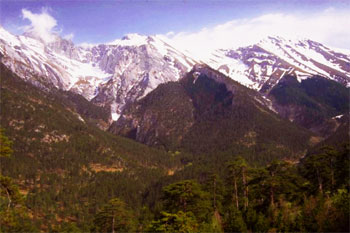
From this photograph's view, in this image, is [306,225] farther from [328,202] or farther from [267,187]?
[267,187]

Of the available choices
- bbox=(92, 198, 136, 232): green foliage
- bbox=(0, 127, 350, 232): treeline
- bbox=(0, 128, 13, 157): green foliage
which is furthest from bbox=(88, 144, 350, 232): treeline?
bbox=(0, 128, 13, 157): green foliage

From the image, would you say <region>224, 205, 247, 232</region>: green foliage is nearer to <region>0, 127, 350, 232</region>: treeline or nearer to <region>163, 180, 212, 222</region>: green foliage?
<region>0, 127, 350, 232</region>: treeline

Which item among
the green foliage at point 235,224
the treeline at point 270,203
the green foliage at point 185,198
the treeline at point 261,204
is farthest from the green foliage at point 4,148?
the green foliage at point 235,224

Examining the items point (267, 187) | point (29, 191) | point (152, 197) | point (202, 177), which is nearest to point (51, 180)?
point (29, 191)

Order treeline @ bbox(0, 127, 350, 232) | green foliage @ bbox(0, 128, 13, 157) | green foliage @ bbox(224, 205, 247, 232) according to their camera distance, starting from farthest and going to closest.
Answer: green foliage @ bbox(224, 205, 247, 232)
treeline @ bbox(0, 127, 350, 232)
green foliage @ bbox(0, 128, 13, 157)

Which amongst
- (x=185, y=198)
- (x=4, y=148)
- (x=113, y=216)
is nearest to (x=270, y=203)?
(x=185, y=198)

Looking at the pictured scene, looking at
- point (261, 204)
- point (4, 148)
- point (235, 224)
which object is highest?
point (4, 148)

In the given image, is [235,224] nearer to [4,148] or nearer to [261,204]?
[261,204]

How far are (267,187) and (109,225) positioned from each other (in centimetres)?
2648

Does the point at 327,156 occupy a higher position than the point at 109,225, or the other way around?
the point at 327,156

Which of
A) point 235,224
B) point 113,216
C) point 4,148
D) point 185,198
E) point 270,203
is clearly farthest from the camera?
point 113,216

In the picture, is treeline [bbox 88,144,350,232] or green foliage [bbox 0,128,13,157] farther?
treeline [bbox 88,144,350,232]

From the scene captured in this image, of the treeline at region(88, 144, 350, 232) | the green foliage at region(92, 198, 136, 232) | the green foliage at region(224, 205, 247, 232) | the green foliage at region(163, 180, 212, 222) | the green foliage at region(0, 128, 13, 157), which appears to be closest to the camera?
the green foliage at region(0, 128, 13, 157)

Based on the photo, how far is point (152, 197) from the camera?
153375 mm
